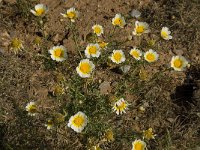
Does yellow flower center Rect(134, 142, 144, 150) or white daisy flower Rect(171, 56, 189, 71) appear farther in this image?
white daisy flower Rect(171, 56, 189, 71)

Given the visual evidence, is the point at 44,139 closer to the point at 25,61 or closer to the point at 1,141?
the point at 1,141

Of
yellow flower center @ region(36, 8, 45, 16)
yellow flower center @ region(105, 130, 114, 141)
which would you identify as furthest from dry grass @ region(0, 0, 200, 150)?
yellow flower center @ region(36, 8, 45, 16)

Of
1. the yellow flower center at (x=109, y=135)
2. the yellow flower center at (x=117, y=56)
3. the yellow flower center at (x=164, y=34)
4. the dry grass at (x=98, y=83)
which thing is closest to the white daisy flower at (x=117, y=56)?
the yellow flower center at (x=117, y=56)

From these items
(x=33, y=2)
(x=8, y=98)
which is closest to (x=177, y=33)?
(x=33, y=2)

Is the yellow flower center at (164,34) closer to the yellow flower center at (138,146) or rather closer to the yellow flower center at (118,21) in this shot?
the yellow flower center at (118,21)

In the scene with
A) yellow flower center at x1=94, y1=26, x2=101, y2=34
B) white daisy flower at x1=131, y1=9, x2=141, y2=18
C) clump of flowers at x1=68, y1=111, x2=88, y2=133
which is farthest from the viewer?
white daisy flower at x1=131, y1=9, x2=141, y2=18

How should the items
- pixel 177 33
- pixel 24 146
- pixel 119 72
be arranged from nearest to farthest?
pixel 24 146 → pixel 119 72 → pixel 177 33

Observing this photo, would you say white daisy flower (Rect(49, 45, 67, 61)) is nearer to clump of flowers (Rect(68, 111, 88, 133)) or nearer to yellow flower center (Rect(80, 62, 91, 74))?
yellow flower center (Rect(80, 62, 91, 74))
